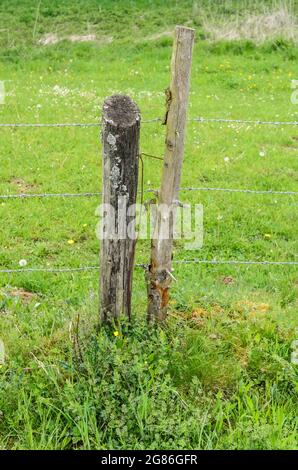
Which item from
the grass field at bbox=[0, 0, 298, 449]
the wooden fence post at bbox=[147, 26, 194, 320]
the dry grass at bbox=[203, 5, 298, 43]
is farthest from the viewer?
the dry grass at bbox=[203, 5, 298, 43]

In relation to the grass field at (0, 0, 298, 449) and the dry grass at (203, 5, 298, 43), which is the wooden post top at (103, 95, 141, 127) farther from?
the dry grass at (203, 5, 298, 43)

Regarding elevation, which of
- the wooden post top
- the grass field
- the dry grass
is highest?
the dry grass

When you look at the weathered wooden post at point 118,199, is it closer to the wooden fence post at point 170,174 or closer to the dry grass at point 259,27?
the wooden fence post at point 170,174

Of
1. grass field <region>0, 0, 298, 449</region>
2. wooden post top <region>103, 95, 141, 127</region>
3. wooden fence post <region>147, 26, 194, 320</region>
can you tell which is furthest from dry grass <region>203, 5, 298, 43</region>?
wooden post top <region>103, 95, 141, 127</region>

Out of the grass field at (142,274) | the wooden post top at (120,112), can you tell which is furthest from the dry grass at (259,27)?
the wooden post top at (120,112)

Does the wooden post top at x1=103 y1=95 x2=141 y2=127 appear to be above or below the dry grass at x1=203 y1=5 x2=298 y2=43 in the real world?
below

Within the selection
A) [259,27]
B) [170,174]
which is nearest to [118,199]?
[170,174]

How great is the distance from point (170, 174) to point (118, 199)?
0.40m

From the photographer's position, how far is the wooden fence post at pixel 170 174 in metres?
3.51

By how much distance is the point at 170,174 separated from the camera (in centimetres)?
370

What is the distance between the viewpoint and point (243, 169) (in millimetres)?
7879

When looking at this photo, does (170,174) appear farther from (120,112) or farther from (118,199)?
(120,112)

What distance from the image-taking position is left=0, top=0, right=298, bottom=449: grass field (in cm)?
332

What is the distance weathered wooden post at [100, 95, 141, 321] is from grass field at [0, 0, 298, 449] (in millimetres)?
213
